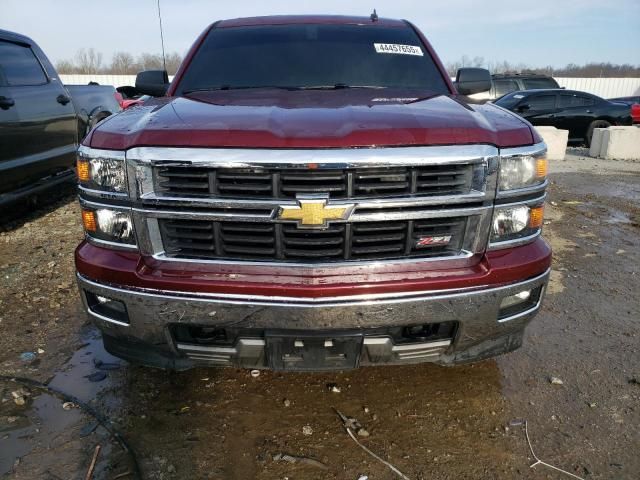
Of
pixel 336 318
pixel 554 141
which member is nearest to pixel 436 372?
pixel 336 318

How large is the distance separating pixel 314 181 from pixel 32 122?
4.54m

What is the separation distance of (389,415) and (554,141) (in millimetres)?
10722

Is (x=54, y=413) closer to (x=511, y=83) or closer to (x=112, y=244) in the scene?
(x=112, y=244)

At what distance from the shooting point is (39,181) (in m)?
5.55

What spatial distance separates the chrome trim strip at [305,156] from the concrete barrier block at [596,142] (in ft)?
39.7

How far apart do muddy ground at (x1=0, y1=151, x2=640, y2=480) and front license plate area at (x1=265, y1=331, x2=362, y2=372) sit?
41 cm

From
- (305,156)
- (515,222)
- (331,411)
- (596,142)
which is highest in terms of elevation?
(305,156)

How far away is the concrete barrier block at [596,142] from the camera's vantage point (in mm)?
12140

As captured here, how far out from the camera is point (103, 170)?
82.7 inches

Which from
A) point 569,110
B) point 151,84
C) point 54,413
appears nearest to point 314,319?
point 54,413

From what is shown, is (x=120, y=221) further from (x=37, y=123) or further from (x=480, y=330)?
(x=37, y=123)

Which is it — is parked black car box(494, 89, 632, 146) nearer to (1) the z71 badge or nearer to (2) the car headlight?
(1) the z71 badge

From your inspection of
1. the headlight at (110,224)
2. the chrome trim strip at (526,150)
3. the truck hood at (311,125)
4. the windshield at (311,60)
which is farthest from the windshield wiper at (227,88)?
the chrome trim strip at (526,150)

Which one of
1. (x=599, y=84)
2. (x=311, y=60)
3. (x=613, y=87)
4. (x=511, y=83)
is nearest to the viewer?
(x=311, y=60)
